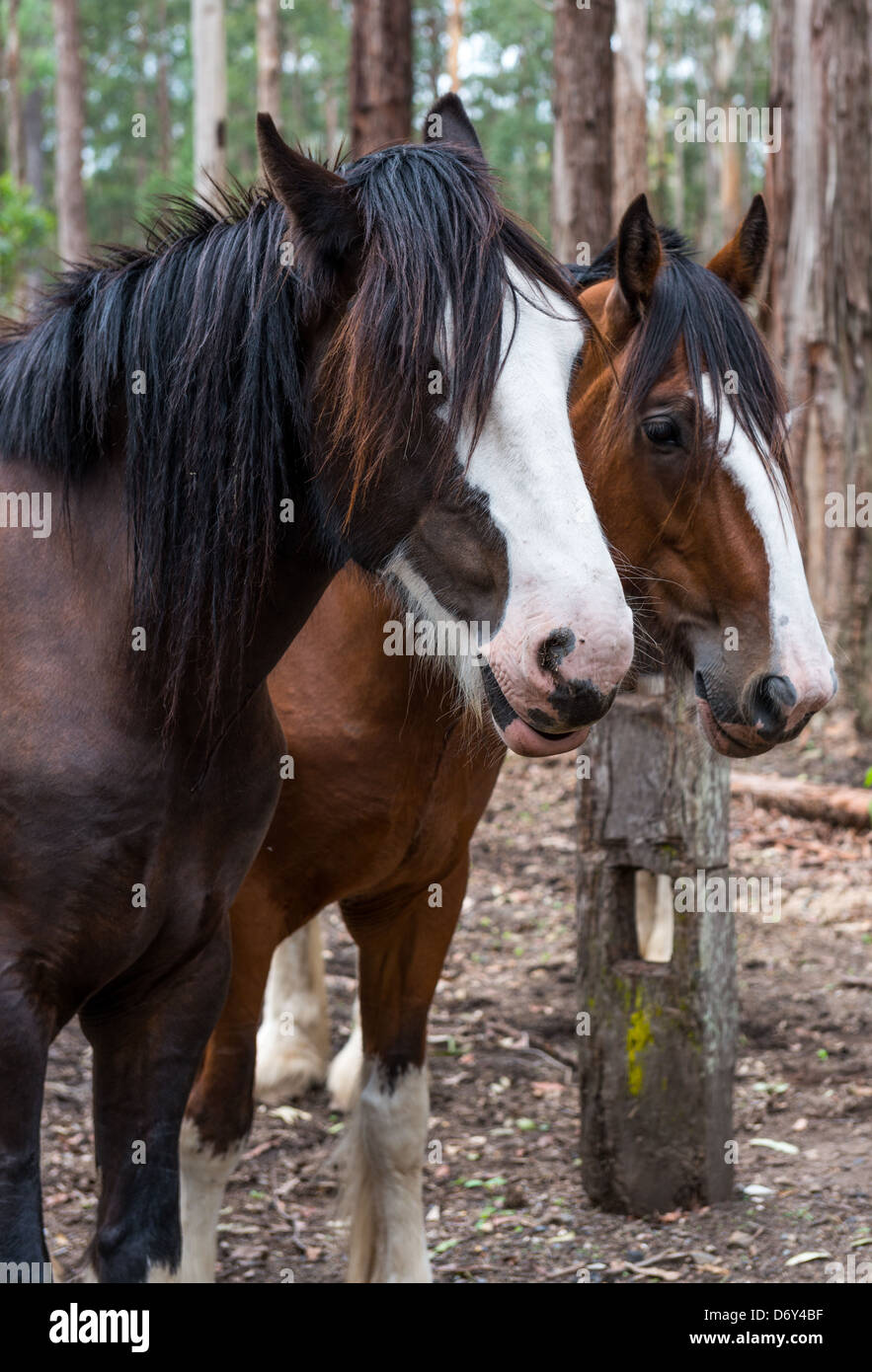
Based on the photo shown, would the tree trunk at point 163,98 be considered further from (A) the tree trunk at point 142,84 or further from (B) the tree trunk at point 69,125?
(B) the tree trunk at point 69,125

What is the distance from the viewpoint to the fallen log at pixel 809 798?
25.2 ft

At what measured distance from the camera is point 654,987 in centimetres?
399

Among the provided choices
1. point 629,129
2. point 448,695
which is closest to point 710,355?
point 448,695

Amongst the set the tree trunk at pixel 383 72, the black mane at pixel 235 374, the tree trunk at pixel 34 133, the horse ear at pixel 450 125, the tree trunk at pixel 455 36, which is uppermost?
the tree trunk at pixel 34 133

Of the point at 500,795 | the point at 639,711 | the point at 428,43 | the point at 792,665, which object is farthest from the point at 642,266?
the point at 428,43

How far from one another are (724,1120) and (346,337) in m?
2.80

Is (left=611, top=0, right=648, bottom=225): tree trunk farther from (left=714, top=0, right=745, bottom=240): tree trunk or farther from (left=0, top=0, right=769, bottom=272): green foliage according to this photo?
(left=0, top=0, right=769, bottom=272): green foliage

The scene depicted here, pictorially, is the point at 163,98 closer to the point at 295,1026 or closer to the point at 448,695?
the point at 295,1026

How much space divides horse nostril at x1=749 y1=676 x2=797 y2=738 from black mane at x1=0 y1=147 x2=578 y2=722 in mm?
904

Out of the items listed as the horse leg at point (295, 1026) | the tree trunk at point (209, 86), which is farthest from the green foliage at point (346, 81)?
the horse leg at point (295, 1026)

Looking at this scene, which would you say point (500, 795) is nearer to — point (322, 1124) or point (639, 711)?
point (322, 1124)

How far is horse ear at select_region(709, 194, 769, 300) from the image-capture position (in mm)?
3305

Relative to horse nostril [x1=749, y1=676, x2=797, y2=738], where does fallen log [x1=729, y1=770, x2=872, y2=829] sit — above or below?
below

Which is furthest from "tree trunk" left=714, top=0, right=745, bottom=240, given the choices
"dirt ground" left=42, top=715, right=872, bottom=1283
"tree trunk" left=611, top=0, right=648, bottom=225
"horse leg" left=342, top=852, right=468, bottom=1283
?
"horse leg" left=342, top=852, right=468, bottom=1283
